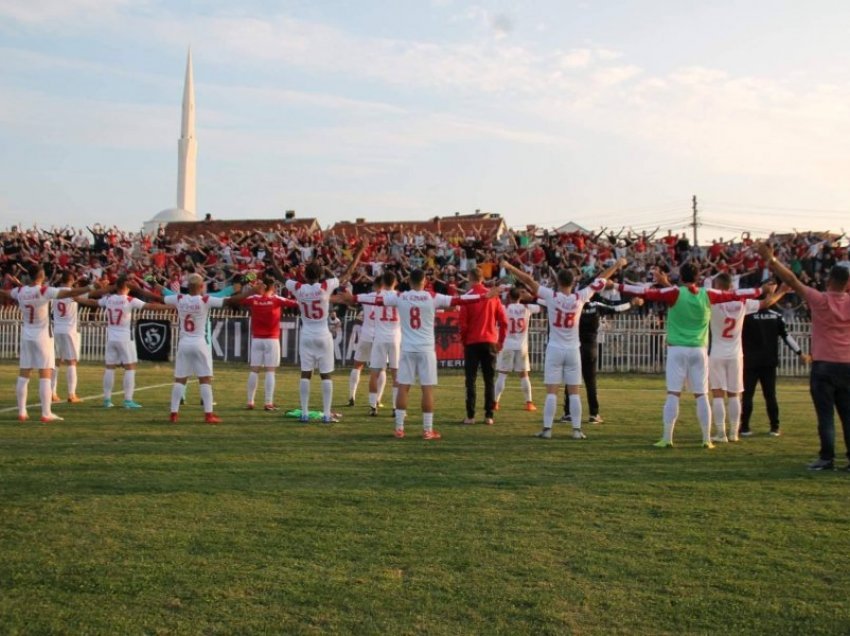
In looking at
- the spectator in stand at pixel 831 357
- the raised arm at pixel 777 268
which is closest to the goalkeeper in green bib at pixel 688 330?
the spectator in stand at pixel 831 357

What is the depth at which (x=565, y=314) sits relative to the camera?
11.1 m

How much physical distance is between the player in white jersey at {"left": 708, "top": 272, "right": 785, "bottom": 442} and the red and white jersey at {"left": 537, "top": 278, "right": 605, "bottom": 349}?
1.89 m

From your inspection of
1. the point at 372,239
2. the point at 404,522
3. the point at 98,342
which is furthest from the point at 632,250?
the point at 404,522

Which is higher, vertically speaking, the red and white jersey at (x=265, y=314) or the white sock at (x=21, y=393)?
the red and white jersey at (x=265, y=314)

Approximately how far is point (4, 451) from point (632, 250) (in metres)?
22.4

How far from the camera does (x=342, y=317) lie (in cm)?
2609

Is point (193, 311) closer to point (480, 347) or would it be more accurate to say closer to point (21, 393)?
point (21, 393)

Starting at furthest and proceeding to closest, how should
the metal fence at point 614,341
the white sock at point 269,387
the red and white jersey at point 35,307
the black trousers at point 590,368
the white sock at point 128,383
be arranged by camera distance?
1. the metal fence at point 614,341
2. the white sock at point 128,383
3. the white sock at point 269,387
4. the black trousers at point 590,368
5. the red and white jersey at point 35,307

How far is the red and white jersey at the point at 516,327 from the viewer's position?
15.7 meters

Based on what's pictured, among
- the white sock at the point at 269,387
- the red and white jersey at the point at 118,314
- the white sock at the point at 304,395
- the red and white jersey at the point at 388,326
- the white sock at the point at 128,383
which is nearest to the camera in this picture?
the white sock at the point at 304,395

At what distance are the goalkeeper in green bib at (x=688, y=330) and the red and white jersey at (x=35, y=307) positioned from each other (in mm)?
8398

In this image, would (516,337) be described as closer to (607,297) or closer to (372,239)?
(607,297)

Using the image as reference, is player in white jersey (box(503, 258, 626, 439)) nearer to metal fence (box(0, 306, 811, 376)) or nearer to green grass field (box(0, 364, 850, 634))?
green grass field (box(0, 364, 850, 634))

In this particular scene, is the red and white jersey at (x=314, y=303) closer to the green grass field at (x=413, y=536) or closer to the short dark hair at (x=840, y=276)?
the green grass field at (x=413, y=536)
